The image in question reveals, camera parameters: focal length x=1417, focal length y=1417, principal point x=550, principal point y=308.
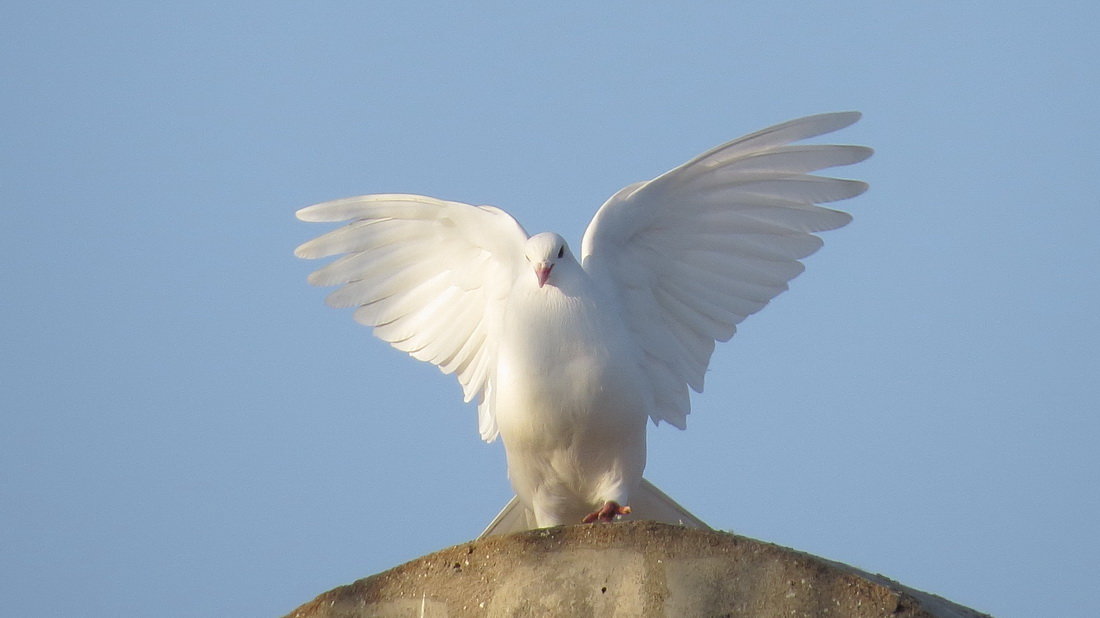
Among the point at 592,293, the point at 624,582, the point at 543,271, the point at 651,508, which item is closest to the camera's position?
the point at 624,582

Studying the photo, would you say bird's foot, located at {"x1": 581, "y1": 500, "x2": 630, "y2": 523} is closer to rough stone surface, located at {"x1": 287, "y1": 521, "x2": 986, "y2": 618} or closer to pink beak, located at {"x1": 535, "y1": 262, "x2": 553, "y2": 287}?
pink beak, located at {"x1": 535, "y1": 262, "x2": 553, "y2": 287}

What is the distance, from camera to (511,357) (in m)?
10.5

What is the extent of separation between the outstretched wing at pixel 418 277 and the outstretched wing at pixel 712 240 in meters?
1.24

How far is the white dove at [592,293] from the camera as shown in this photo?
34.1 ft

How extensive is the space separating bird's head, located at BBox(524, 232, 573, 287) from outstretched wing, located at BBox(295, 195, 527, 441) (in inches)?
43.9

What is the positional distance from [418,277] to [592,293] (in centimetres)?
206

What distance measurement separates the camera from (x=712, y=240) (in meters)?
11.8

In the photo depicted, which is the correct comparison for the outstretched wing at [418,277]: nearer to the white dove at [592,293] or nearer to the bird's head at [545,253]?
the white dove at [592,293]

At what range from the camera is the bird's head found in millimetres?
10469

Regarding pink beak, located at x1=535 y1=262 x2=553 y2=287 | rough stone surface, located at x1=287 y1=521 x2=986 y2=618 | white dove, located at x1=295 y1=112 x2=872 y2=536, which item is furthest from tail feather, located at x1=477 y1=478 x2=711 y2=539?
rough stone surface, located at x1=287 y1=521 x2=986 y2=618

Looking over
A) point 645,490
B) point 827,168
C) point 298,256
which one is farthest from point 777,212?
point 298,256

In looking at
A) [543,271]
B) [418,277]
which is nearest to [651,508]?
[543,271]

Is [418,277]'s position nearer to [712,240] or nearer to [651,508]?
[712,240]

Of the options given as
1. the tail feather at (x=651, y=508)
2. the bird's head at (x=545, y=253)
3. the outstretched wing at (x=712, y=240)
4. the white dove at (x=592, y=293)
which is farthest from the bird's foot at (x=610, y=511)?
the bird's head at (x=545, y=253)
